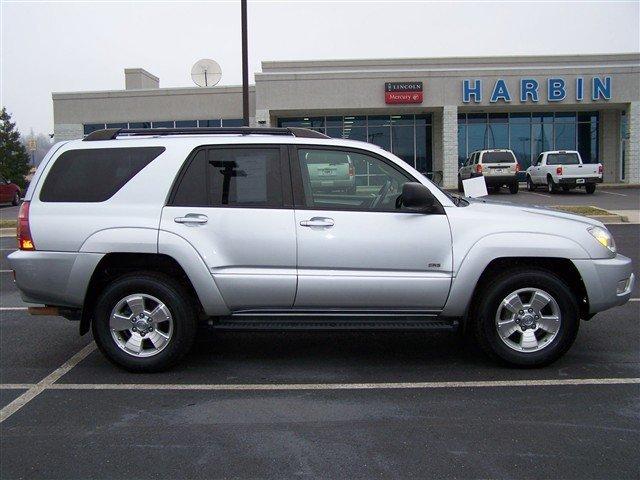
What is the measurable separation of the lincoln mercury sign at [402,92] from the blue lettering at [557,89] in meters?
Result: 5.91

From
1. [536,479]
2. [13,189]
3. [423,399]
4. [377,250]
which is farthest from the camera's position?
[13,189]

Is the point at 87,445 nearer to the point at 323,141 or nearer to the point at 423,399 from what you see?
the point at 423,399

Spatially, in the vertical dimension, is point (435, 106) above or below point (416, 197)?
above

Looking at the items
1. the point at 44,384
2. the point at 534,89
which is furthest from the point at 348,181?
the point at 534,89

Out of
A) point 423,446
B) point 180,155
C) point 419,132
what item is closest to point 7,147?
point 419,132

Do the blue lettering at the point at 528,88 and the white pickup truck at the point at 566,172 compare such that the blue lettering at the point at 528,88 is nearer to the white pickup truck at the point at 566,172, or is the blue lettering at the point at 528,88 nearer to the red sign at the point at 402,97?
the white pickup truck at the point at 566,172

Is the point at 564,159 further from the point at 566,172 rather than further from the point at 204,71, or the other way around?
the point at 204,71

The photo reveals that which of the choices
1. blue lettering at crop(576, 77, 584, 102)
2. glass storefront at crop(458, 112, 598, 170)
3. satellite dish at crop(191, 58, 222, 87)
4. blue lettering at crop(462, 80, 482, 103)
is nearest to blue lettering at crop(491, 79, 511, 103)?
blue lettering at crop(462, 80, 482, 103)

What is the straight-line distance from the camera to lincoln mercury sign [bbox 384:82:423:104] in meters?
29.1

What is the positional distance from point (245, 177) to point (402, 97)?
82.4 feet

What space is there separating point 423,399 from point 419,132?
1135 inches

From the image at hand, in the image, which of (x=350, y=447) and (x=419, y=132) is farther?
(x=419, y=132)

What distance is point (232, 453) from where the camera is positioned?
378 cm

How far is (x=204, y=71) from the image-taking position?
88.2 feet
